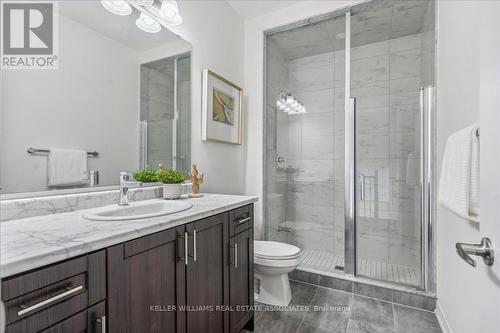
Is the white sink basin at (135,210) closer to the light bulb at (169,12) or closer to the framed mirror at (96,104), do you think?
the framed mirror at (96,104)

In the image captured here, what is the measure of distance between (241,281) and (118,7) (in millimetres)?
1808

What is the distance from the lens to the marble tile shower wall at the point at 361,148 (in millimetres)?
2377

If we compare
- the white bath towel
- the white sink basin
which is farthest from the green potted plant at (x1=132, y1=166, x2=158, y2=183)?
the white bath towel

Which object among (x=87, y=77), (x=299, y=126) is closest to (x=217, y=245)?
(x=87, y=77)

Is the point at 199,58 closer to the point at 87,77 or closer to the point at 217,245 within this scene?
the point at 87,77

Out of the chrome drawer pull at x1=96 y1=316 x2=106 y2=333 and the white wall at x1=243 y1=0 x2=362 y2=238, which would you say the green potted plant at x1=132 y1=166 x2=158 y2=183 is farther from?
the white wall at x1=243 y1=0 x2=362 y2=238

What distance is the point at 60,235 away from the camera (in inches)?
30.3

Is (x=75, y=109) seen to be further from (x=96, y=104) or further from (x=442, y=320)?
(x=442, y=320)

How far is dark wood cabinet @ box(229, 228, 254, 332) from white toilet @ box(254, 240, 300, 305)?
280 mm

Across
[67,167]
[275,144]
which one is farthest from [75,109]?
[275,144]

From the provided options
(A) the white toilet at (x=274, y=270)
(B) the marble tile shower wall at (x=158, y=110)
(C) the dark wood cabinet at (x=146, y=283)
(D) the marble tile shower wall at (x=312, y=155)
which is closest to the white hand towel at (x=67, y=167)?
(B) the marble tile shower wall at (x=158, y=110)

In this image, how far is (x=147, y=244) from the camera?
2.97 ft

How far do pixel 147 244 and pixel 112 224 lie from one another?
0.16 metres

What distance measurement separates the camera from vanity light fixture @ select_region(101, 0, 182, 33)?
4.73 ft
